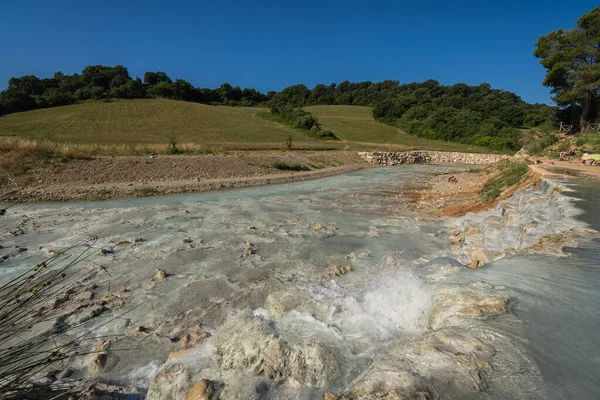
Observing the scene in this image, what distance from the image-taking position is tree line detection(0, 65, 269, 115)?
61125 mm

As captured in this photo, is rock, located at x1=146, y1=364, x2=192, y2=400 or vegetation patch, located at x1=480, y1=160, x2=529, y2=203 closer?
rock, located at x1=146, y1=364, x2=192, y2=400

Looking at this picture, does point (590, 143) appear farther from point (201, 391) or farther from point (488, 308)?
point (201, 391)

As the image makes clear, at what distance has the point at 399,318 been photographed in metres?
4.09

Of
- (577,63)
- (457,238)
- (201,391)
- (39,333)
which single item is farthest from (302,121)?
(201,391)

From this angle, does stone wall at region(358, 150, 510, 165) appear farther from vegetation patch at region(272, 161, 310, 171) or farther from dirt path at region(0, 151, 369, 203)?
dirt path at region(0, 151, 369, 203)

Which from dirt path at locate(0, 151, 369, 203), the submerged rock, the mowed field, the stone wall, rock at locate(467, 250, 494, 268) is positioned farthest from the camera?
the mowed field

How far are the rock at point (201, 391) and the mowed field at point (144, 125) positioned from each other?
111 ft

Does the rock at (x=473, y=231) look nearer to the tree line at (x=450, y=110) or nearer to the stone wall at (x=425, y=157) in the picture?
the stone wall at (x=425, y=157)

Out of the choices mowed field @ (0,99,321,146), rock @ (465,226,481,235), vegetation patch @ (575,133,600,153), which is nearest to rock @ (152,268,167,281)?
rock @ (465,226,481,235)

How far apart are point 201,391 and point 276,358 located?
0.78 metres

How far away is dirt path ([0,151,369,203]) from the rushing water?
2.47 m

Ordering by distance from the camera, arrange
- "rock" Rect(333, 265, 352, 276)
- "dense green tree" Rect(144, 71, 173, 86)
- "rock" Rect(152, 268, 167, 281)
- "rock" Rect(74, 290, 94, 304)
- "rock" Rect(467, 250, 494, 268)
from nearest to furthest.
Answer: "rock" Rect(74, 290, 94, 304) < "rock" Rect(467, 250, 494, 268) < "rock" Rect(152, 268, 167, 281) < "rock" Rect(333, 265, 352, 276) < "dense green tree" Rect(144, 71, 173, 86)

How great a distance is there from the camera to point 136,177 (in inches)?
679

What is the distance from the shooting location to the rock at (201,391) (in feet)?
9.05
